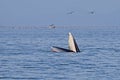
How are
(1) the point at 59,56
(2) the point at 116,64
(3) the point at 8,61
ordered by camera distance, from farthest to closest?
(1) the point at 59,56 < (3) the point at 8,61 < (2) the point at 116,64

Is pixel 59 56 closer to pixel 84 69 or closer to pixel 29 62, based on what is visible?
pixel 29 62

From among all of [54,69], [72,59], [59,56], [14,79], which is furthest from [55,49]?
[14,79]

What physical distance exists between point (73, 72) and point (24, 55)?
19.1 meters

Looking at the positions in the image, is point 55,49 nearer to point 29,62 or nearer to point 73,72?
point 29,62

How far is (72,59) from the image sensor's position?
197 feet

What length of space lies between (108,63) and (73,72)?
811cm

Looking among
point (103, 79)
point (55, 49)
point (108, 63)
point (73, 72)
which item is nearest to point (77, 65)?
point (108, 63)

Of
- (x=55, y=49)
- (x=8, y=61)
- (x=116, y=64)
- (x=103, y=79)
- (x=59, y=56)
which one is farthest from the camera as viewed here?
(x=55, y=49)

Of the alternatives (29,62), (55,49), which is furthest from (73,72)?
(55,49)

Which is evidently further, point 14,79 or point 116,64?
point 116,64

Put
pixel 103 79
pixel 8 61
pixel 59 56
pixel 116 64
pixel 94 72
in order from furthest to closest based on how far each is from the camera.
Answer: pixel 59 56 < pixel 8 61 < pixel 116 64 < pixel 94 72 < pixel 103 79

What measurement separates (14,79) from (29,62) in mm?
13487

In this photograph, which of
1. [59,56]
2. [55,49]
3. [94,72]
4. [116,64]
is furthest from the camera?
[55,49]

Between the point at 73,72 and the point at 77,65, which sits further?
the point at 77,65
